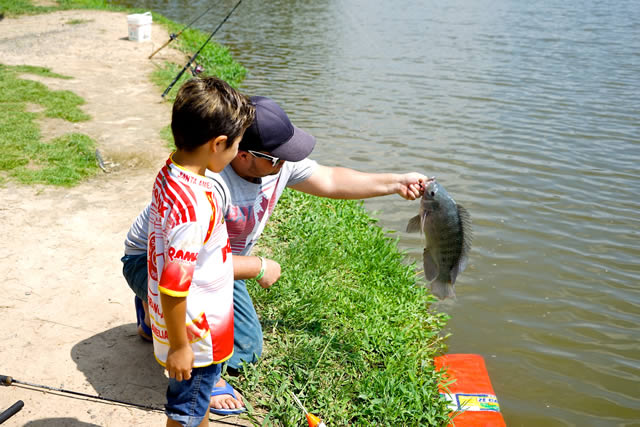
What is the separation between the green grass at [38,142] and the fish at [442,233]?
4.16 m

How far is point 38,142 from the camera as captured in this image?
267 inches

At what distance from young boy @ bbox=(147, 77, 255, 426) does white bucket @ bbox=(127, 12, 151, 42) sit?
13.2 m

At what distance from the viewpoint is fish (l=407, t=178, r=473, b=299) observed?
122 inches

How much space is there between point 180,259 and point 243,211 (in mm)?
893

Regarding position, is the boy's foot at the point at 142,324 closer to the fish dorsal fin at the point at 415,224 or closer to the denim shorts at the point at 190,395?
the denim shorts at the point at 190,395

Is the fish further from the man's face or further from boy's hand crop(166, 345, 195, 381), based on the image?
boy's hand crop(166, 345, 195, 381)

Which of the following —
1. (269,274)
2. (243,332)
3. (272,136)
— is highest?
(272,136)

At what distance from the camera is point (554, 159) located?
8.23 meters

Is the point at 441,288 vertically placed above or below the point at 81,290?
above

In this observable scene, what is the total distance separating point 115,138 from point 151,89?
11.1 ft

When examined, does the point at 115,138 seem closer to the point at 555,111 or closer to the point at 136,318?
the point at 136,318

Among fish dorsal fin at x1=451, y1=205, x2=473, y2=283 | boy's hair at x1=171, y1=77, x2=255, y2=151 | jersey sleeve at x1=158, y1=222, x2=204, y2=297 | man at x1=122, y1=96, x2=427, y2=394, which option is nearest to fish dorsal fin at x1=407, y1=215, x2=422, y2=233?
man at x1=122, y1=96, x2=427, y2=394

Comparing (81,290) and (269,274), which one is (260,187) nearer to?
(269,274)

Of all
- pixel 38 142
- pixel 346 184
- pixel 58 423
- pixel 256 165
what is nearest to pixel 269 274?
pixel 256 165
